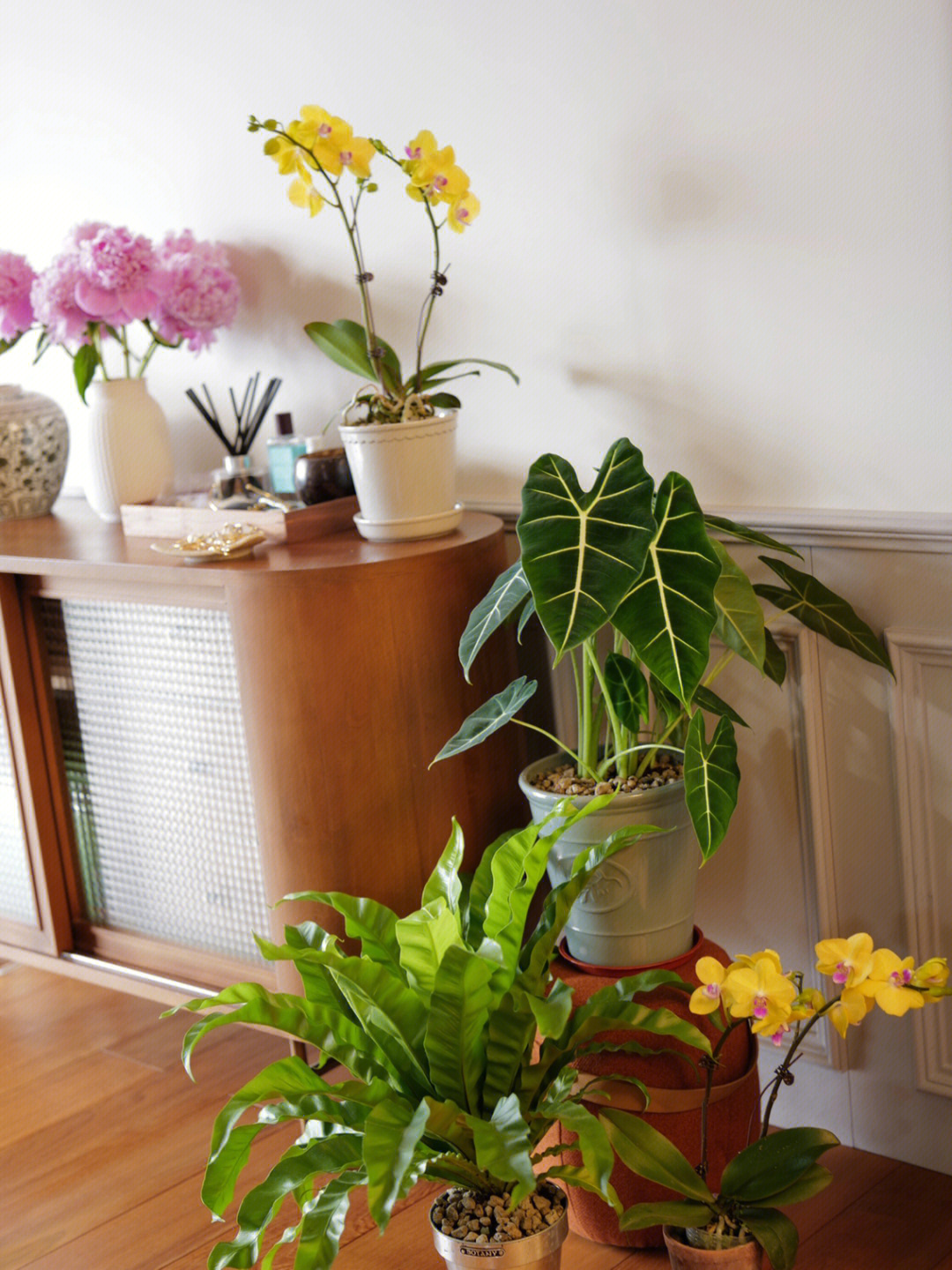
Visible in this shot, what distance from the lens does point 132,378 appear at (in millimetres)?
2396

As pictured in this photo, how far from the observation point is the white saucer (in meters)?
1.94

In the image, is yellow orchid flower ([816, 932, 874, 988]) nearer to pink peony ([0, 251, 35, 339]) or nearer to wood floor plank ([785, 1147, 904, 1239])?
wood floor plank ([785, 1147, 904, 1239])

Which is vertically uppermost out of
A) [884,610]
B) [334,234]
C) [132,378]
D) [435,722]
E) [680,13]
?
[680,13]

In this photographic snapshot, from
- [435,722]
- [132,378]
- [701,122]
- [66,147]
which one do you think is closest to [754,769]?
[435,722]

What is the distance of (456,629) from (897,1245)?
963 mm

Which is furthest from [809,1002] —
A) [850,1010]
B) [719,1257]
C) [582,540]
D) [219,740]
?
[219,740]

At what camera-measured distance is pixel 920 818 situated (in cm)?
176

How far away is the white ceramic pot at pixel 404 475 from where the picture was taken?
1.89 metres

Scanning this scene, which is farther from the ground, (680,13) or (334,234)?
(680,13)

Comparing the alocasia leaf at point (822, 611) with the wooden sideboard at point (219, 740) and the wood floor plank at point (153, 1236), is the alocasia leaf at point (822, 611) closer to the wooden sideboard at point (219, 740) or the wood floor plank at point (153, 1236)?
the wooden sideboard at point (219, 740)

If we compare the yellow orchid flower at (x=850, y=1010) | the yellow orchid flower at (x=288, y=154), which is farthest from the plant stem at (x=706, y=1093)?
the yellow orchid flower at (x=288, y=154)

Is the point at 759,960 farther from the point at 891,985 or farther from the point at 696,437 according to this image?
the point at 696,437

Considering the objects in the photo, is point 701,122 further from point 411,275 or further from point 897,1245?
A: point 897,1245

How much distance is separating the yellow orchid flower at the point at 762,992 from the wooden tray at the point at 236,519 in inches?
36.2
